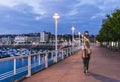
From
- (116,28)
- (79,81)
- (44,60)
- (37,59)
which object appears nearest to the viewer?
(79,81)

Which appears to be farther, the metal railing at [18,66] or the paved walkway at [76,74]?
the paved walkway at [76,74]

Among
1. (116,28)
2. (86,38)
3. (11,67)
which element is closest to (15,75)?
Answer: (11,67)

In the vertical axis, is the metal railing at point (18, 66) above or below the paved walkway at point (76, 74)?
above

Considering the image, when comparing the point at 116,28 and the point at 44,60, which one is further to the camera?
the point at 116,28

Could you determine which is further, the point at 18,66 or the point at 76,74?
the point at 76,74

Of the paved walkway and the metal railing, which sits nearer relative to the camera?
the metal railing

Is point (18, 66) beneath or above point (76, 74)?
above

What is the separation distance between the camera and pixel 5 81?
15.5 m

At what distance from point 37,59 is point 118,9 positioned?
45.7 meters

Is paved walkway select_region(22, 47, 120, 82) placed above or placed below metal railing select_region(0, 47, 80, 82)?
below

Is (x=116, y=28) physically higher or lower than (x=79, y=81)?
higher

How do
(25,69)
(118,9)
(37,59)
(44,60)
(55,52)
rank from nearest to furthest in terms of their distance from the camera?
(25,69) < (37,59) < (44,60) < (55,52) < (118,9)

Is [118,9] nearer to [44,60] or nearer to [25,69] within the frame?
[44,60]


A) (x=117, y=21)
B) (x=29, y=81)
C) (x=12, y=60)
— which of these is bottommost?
(x=29, y=81)
